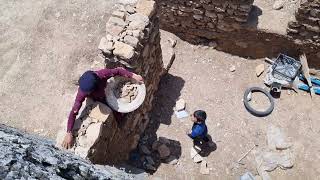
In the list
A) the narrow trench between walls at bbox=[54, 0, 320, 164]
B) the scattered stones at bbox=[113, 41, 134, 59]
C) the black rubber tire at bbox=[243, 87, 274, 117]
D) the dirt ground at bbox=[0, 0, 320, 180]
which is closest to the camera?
the scattered stones at bbox=[113, 41, 134, 59]

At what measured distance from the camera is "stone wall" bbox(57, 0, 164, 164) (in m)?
5.58

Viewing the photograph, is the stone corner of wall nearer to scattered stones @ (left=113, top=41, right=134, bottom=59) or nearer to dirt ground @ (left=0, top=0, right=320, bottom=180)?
scattered stones @ (left=113, top=41, right=134, bottom=59)

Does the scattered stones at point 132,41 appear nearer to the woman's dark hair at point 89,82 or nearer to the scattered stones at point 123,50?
the scattered stones at point 123,50

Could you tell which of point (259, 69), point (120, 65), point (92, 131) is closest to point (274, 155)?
point (259, 69)

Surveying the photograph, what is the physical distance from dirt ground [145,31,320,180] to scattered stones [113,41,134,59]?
208 cm

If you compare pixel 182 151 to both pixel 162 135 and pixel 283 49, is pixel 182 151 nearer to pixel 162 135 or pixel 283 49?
pixel 162 135

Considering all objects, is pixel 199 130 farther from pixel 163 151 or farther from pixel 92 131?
pixel 92 131

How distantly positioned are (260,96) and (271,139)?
2.80 ft

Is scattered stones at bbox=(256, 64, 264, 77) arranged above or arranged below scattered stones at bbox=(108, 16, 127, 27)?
Answer: below

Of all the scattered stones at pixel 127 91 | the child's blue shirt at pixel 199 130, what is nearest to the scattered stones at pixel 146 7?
the scattered stones at pixel 127 91

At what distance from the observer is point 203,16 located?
26.1 feet

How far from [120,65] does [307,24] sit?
11.2 ft

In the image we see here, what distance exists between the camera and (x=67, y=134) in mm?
5484

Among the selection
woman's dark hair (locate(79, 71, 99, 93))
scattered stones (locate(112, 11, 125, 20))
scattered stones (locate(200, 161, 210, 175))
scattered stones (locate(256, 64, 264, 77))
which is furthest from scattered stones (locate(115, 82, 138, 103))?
scattered stones (locate(256, 64, 264, 77))
